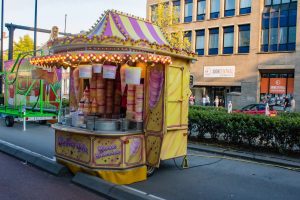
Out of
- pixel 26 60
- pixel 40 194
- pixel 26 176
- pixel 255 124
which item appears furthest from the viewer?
pixel 26 60

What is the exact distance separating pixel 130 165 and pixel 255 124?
4787mm

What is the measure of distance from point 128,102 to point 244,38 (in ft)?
94.0

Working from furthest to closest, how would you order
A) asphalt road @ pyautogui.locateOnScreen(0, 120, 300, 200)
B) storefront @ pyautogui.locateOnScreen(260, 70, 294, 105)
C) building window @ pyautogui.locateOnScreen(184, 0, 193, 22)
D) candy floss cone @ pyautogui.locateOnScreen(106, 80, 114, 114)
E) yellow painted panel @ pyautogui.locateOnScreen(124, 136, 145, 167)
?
building window @ pyautogui.locateOnScreen(184, 0, 193, 22) < storefront @ pyautogui.locateOnScreen(260, 70, 294, 105) < candy floss cone @ pyautogui.locateOnScreen(106, 80, 114, 114) < yellow painted panel @ pyautogui.locateOnScreen(124, 136, 145, 167) < asphalt road @ pyautogui.locateOnScreen(0, 120, 300, 200)

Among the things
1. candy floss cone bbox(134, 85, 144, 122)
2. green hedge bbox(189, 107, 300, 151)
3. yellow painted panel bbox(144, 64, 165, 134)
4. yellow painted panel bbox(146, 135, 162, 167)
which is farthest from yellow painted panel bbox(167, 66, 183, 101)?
green hedge bbox(189, 107, 300, 151)

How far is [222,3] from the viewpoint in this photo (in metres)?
35.4

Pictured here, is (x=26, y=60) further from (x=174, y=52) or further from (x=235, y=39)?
(x=235, y=39)

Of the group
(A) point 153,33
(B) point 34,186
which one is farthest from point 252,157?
(B) point 34,186

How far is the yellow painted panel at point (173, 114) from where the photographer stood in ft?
24.2

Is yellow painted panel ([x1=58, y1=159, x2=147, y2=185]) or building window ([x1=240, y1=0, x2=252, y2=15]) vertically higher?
building window ([x1=240, y1=0, x2=252, y2=15])

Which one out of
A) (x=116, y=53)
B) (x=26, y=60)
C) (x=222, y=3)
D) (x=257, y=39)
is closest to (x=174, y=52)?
(x=116, y=53)

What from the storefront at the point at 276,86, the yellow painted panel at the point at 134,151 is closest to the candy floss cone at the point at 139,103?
the yellow painted panel at the point at 134,151

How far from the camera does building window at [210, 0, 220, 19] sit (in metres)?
35.9

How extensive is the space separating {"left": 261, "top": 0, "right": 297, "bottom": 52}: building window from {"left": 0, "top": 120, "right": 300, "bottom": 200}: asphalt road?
2497 centimetres

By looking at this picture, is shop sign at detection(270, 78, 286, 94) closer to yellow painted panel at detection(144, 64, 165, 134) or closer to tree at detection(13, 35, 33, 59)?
yellow painted panel at detection(144, 64, 165, 134)
